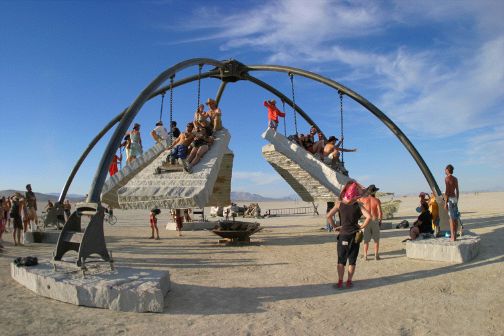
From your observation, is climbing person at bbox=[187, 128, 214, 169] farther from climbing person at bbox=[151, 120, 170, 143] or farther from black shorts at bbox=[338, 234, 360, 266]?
black shorts at bbox=[338, 234, 360, 266]

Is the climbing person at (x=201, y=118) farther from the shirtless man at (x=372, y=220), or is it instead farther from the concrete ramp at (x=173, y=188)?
the shirtless man at (x=372, y=220)

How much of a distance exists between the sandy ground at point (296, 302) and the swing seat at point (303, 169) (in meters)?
3.45

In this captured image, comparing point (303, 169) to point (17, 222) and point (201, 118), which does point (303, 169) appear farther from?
point (17, 222)

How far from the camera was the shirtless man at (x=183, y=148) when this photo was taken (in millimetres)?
10384

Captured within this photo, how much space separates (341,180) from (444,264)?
481 centimetres

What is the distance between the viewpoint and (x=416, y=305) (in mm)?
5285

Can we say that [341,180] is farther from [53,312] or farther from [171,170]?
[53,312]

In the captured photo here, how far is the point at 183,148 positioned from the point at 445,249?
268 inches

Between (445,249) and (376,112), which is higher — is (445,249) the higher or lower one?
the lower one

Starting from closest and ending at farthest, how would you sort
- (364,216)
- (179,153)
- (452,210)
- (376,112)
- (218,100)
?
(364,216), (452,210), (179,153), (376,112), (218,100)

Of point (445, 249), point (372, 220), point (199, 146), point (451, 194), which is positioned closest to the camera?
point (445, 249)

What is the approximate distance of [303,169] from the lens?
12516mm

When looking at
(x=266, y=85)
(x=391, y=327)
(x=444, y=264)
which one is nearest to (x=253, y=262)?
(x=444, y=264)

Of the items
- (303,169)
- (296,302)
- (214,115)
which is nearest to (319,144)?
(303,169)
